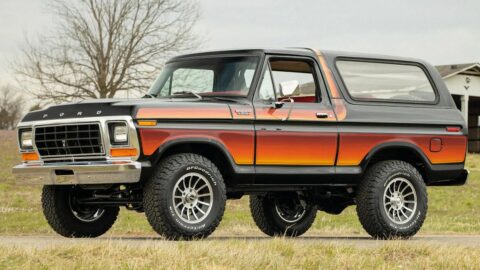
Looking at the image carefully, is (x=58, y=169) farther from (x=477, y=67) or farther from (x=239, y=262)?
(x=477, y=67)

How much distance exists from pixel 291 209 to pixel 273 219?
31cm

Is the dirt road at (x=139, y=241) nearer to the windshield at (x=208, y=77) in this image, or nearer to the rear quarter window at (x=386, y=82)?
the windshield at (x=208, y=77)

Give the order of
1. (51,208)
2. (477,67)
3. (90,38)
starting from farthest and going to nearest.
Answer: (477,67) → (90,38) → (51,208)

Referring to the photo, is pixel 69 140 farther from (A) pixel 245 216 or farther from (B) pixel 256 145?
(A) pixel 245 216

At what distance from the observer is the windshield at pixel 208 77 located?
34.0 feet

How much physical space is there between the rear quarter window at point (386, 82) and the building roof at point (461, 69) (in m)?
36.2

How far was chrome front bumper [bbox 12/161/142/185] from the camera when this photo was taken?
30.5 ft

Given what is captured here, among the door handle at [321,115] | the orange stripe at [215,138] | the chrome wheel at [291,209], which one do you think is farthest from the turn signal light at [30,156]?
the chrome wheel at [291,209]

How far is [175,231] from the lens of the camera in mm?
9508

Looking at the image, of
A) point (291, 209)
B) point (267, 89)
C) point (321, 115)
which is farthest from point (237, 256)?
point (291, 209)

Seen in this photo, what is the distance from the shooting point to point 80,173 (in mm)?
9617

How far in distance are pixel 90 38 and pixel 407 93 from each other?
1056 inches

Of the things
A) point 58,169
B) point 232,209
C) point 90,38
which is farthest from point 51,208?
point 90,38

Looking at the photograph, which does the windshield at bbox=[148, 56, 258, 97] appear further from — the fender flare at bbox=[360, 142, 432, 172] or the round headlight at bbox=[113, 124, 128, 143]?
the fender flare at bbox=[360, 142, 432, 172]
